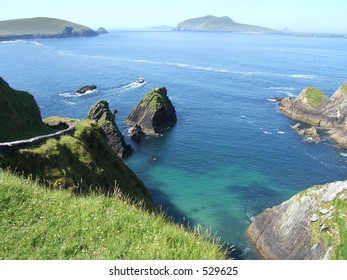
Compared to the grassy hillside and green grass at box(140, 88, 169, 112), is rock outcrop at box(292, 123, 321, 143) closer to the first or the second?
green grass at box(140, 88, 169, 112)

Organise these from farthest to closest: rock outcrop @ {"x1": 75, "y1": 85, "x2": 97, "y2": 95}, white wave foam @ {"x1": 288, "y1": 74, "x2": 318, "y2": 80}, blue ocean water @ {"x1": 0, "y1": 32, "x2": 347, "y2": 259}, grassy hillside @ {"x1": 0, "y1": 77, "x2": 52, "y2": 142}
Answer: white wave foam @ {"x1": 288, "y1": 74, "x2": 318, "y2": 80}, rock outcrop @ {"x1": 75, "y1": 85, "x2": 97, "y2": 95}, blue ocean water @ {"x1": 0, "y1": 32, "x2": 347, "y2": 259}, grassy hillside @ {"x1": 0, "y1": 77, "x2": 52, "y2": 142}

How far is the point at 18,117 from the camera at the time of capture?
152ft

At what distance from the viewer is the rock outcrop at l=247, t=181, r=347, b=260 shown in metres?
40.5

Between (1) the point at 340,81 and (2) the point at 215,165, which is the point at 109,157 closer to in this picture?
(2) the point at 215,165

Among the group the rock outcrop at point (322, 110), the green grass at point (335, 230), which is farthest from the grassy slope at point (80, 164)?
the rock outcrop at point (322, 110)

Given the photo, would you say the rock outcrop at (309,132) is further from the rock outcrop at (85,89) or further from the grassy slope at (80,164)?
the rock outcrop at (85,89)

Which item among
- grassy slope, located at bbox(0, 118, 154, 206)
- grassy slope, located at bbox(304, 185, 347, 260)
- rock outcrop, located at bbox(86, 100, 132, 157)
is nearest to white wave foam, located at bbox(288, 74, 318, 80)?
rock outcrop, located at bbox(86, 100, 132, 157)

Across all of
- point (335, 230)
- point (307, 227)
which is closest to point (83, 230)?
point (335, 230)

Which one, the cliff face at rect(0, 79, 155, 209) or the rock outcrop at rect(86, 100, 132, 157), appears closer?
the cliff face at rect(0, 79, 155, 209)

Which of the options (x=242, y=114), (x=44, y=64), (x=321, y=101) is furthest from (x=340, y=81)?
(x=44, y=64)

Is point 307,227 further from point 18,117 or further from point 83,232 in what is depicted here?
point 18,117

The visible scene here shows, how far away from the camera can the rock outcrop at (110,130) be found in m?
81.4

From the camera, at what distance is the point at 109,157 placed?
50.7 meters

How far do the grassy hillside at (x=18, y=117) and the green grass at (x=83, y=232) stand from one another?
30.5 m
